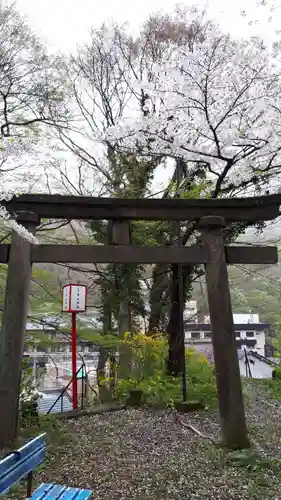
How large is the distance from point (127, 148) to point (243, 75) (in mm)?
3497

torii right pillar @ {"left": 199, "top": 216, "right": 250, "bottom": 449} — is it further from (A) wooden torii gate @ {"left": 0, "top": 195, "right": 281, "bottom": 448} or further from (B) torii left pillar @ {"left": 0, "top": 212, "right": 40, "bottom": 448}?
(B) torii left pillar @ {"left": 0, "top": 212, "right": 40, "bottom": 448}

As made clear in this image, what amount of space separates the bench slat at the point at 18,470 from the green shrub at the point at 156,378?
12.8ft

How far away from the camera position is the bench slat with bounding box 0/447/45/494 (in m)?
2.41

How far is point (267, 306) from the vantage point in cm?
1667

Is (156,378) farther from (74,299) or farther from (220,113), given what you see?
(220,113)

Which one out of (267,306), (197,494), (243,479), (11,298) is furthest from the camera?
(267,306)

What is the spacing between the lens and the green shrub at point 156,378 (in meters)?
6.92

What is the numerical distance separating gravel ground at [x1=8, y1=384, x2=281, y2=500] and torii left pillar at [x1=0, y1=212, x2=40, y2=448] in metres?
0.67

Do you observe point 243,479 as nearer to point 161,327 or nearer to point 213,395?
point 213,395

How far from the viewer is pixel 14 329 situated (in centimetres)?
451

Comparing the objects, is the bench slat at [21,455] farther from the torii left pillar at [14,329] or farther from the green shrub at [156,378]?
the green shrub at [156,378]

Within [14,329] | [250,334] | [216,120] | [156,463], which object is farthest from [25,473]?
[250,334]

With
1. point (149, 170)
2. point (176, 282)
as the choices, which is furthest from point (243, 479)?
point (149, 170)

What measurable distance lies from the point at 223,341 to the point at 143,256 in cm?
152
